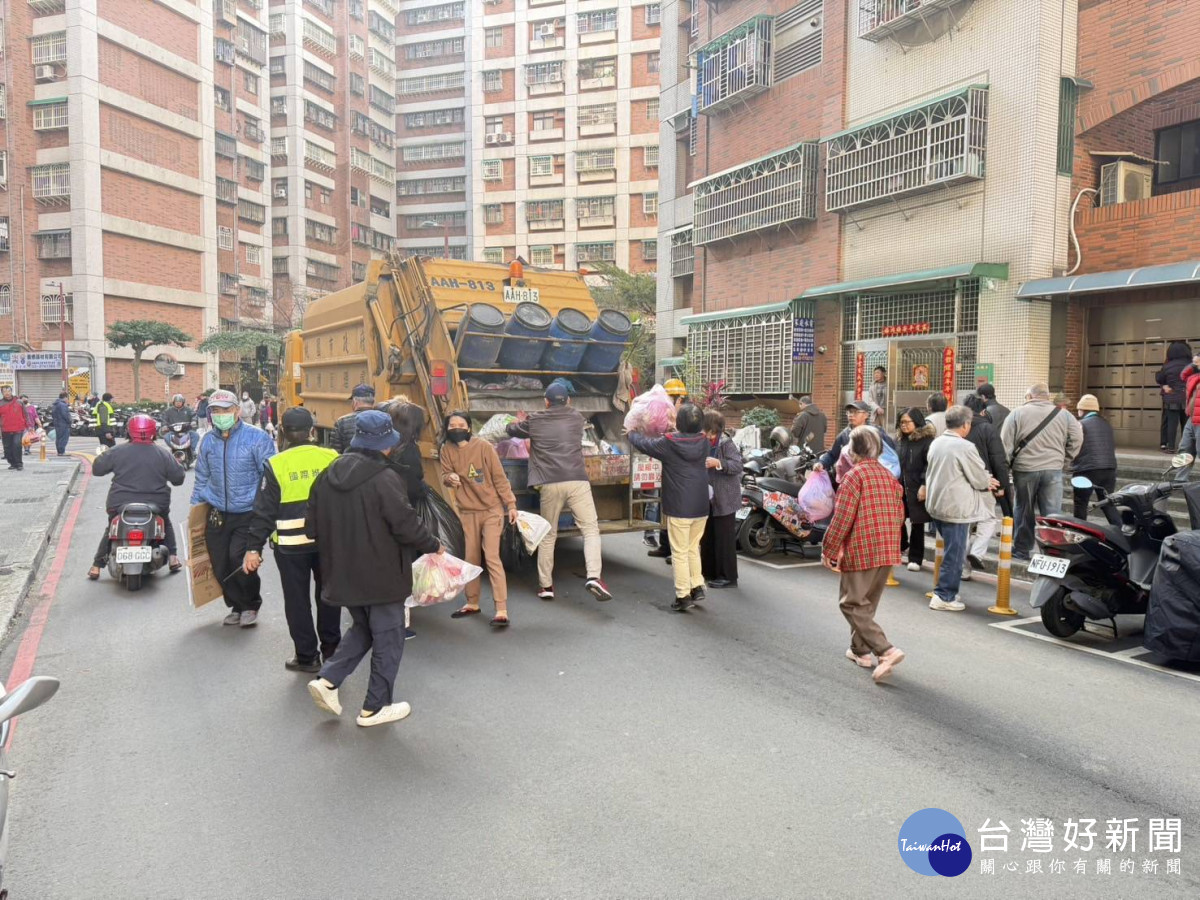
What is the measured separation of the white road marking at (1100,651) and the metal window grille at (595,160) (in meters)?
49.6

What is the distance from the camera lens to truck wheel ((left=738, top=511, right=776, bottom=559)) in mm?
9383

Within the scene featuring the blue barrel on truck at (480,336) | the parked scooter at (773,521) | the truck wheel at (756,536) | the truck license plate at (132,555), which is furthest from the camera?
the truck wheel at (756,536)

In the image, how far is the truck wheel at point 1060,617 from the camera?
6109 mm

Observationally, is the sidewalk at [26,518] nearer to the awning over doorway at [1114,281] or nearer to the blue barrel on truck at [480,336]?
the blue barrel on truck at [480,336]

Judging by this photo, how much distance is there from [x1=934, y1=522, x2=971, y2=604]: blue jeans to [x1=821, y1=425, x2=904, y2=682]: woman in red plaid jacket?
76.9 inches

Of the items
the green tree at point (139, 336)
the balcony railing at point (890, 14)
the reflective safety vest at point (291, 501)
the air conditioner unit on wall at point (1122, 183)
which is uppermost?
the balcony railing at point (890, 14)

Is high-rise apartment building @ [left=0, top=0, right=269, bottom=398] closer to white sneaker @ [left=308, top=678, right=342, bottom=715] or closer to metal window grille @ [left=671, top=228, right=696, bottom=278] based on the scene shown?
metal window grille @ [left=671, top=228, right=696, bottom=278]

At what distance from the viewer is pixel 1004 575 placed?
697 centimetres

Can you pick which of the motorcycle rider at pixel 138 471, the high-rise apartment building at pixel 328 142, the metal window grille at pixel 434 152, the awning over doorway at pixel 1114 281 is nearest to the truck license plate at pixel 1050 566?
the awning over doorway at pixel 1114 281

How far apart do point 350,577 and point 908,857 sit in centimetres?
282

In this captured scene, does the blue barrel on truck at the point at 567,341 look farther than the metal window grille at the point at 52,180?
No

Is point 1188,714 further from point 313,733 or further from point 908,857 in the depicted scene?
point 313,733

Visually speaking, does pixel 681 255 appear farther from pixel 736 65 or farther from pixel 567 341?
pixel 567 341

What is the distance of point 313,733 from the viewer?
4.39 meters
